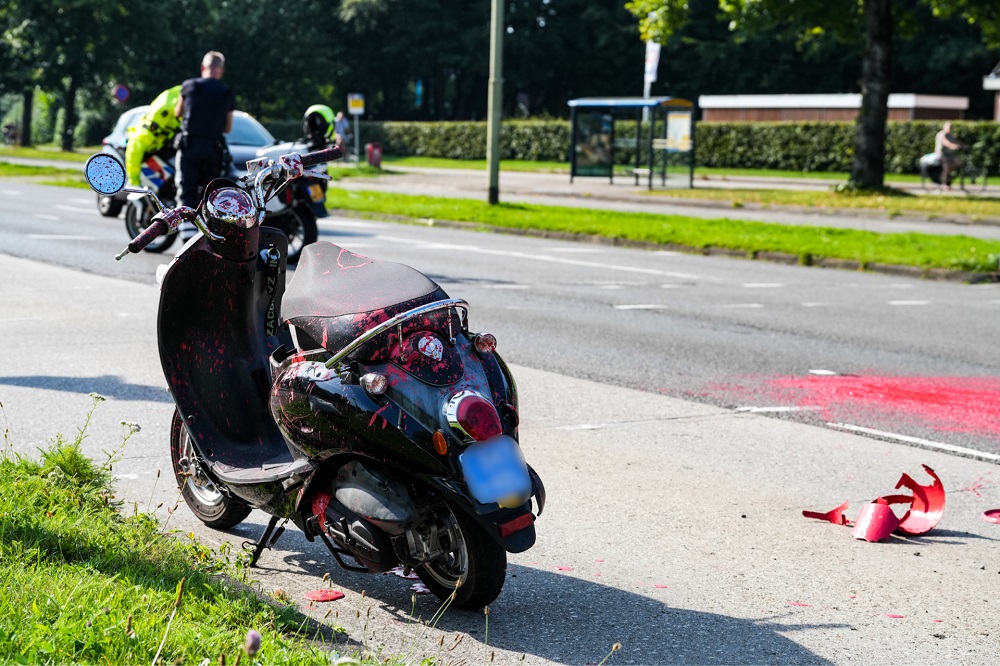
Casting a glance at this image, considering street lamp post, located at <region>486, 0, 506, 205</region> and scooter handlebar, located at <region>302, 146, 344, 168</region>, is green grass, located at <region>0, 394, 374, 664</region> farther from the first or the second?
street lamp post, located at <region>486, 0, 506, 205</region>

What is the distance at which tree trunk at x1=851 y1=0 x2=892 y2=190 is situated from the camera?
90.7 feet

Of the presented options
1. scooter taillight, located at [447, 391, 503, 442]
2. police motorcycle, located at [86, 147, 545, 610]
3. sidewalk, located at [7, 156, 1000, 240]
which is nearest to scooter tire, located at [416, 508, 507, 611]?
police motorcycle, located at [86, 147, 545, 610]

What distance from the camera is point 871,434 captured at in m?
6.75

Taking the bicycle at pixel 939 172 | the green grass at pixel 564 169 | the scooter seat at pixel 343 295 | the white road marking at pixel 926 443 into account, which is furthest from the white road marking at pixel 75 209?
the bicycle at pixel 939 172

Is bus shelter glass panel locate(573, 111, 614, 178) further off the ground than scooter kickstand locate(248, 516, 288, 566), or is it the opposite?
bus shelter glass panel locate(573, 111, 614, 178)

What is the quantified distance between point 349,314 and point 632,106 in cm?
3009

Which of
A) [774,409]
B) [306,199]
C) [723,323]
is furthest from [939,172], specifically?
[774,409]

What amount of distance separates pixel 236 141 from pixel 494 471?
14.9 m

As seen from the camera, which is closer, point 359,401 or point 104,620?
point 104,620

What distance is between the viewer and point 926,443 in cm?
658

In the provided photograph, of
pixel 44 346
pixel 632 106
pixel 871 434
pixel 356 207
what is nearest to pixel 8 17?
pixel 632 106

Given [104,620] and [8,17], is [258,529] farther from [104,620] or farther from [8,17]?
[8,17]

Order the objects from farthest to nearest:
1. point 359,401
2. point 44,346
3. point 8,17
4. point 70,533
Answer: point 8,17, point 44,346, point 70,533, point 359,401

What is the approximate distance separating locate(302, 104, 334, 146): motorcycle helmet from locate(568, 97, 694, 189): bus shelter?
18114mm
